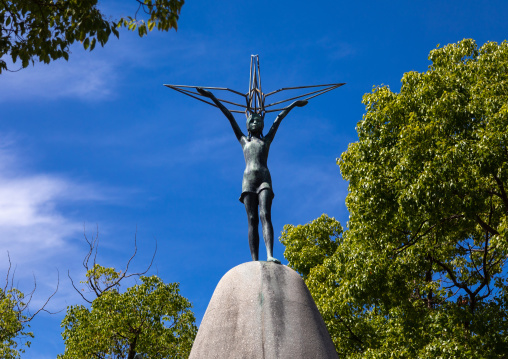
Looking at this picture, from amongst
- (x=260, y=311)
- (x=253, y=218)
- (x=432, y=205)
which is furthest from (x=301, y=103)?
(x=432, y=205)

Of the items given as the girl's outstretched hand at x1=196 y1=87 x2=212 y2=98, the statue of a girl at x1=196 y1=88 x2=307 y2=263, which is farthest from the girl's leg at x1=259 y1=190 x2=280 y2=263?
the girl's outstretched hand at x1=196 y1=87 x2=212 y2=98

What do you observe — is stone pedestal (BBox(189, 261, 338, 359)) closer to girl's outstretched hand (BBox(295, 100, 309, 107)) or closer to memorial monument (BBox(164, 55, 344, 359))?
memorial monument (BBox(164, 55, 344, 359))

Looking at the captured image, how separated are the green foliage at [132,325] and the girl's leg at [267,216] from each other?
18495 millimetres

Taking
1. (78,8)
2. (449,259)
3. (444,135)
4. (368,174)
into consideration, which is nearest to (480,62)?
(444,135)

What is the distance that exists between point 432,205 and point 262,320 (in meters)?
8.60

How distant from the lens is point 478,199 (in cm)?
1480

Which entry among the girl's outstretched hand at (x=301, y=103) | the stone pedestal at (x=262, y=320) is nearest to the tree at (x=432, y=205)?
the girl's outstretched hand at (x=301, y=103)

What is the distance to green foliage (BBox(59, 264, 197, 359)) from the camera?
25.7m

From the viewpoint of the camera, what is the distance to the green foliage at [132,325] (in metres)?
25.7

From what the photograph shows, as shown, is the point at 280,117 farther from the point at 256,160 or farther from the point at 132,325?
the point at 132,325

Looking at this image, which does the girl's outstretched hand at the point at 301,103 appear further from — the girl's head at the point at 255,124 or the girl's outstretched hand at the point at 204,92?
the girl's outstretched hand at the point at 204,92

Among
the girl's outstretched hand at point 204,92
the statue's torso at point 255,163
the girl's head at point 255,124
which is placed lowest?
the statue's torso at point 255,163

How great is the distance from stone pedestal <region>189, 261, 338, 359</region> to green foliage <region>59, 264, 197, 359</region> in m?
18.8

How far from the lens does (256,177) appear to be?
885 cm
